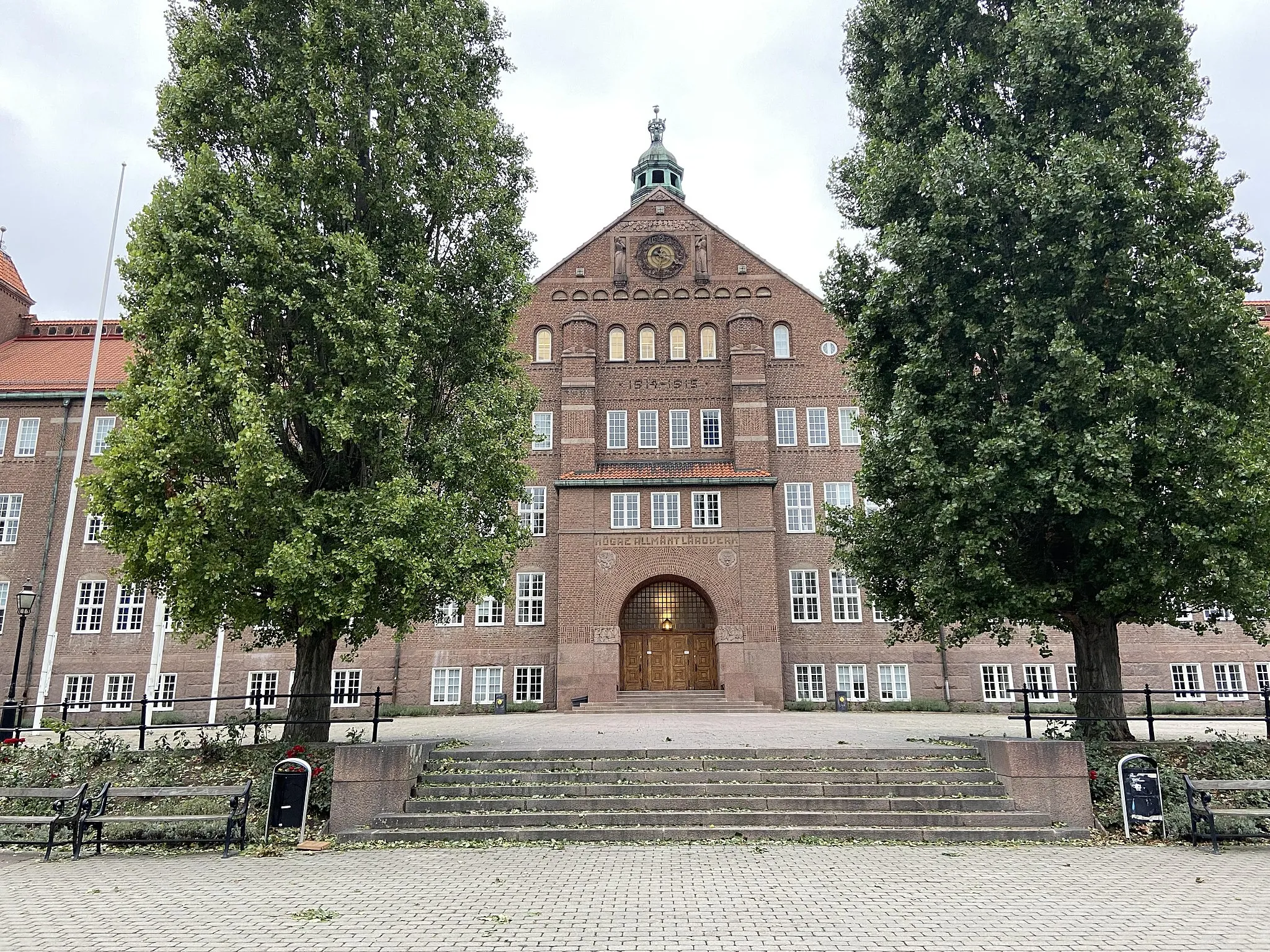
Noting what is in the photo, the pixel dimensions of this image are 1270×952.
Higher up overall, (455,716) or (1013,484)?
(1013,484)

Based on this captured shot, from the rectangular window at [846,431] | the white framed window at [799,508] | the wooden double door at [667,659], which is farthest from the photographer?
the rectangular window at [846,431]

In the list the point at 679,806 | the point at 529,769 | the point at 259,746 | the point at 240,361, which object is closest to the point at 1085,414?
the point at 679,806

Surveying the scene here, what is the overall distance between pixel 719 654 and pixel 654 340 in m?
12.7

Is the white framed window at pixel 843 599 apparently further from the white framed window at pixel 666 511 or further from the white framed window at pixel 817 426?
the white framed window at pixel 666 511

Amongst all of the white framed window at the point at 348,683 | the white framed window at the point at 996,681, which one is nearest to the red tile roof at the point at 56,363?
the white framed window at the point at 348,683

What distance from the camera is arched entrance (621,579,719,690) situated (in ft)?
102

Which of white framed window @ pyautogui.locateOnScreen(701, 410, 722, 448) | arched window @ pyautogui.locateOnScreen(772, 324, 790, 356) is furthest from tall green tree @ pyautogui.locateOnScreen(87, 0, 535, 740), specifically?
arched window @ pyautogui.locateOnScreen(772, 324, 790, 356)

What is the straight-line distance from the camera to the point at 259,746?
13.7 m

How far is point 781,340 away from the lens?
33.4 metres

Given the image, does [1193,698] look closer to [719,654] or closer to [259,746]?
[719,654]

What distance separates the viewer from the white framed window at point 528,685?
1207 inches

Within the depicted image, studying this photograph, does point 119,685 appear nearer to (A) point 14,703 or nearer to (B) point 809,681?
(A) point 14,703

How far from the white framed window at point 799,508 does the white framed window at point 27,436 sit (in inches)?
1212

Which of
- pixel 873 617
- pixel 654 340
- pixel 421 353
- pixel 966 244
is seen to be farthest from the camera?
pixel 654 340
